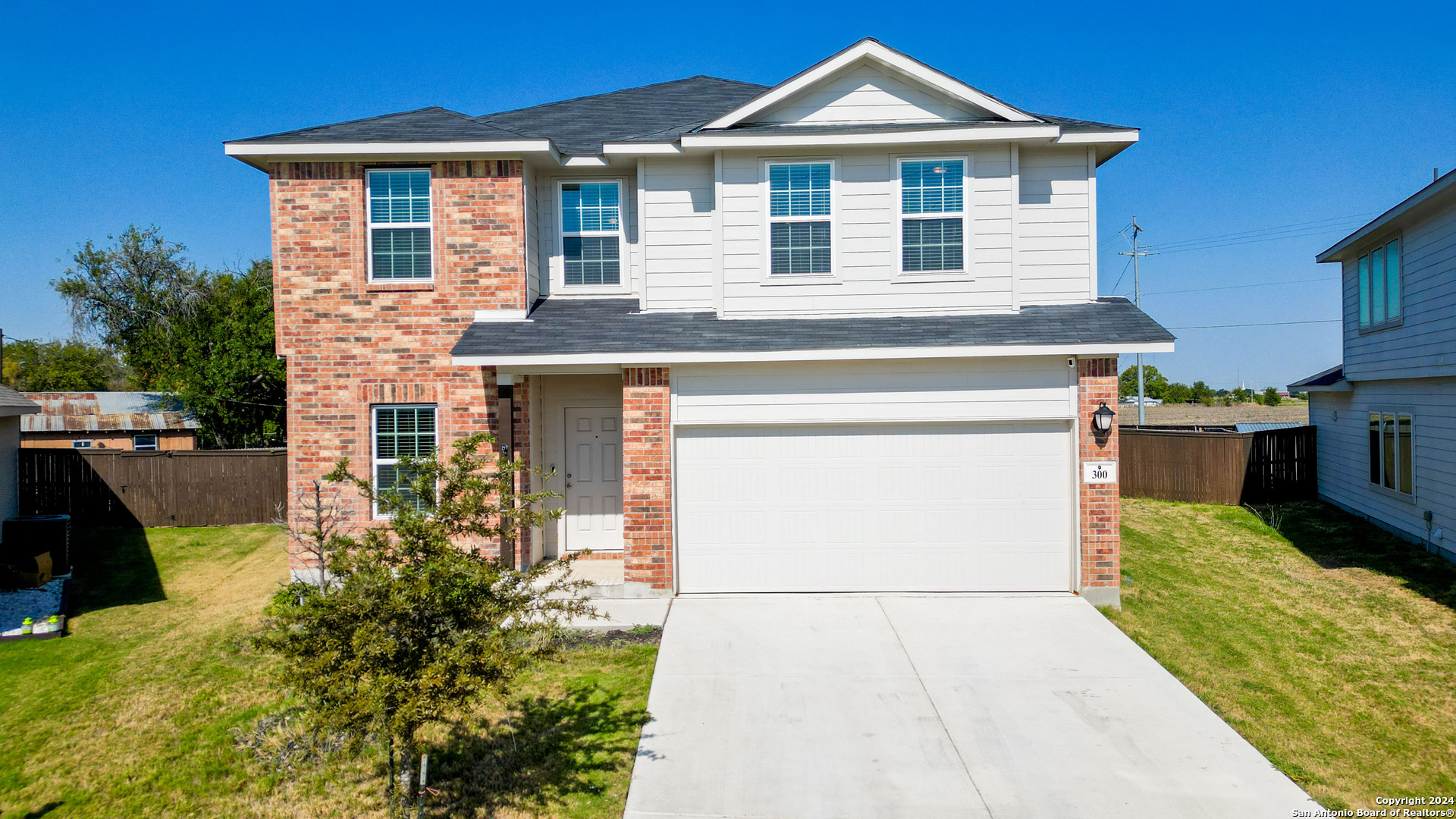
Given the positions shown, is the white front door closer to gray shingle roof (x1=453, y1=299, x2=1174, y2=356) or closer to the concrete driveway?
gray shingle roof (x1=453, y1=299, x2=1174, y2=356)

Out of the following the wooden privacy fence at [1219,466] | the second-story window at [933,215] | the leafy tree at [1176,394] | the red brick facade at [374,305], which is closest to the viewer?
the second-story window at [933,215]

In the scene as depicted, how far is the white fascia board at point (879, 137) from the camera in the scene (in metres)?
9.26

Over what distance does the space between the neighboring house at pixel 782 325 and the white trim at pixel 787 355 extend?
1.3 inches

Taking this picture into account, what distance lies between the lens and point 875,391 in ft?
30.5

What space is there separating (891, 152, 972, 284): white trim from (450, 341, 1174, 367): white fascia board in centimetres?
122

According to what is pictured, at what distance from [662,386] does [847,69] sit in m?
4.53

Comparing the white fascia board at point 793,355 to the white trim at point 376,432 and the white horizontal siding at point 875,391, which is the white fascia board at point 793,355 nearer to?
the white horizontal siding at point 875,391

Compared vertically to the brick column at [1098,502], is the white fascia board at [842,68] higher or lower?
higher

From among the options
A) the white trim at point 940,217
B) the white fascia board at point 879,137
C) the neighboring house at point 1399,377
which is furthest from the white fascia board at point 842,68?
the neighboring house at point 1399,377

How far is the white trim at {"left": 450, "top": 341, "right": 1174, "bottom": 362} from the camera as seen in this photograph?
876 centimetres

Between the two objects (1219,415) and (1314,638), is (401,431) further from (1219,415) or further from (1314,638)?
(1219,415)

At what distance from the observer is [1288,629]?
8742 millimetres

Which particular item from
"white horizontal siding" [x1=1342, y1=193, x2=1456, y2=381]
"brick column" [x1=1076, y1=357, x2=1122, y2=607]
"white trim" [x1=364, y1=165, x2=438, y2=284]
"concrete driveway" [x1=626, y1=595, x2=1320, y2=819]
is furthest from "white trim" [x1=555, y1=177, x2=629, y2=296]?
"white horizontal siding" [x1=1342, y1=193, x2=1456, y2=381]

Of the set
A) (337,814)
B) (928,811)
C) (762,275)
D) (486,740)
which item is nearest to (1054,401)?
(762,275)
